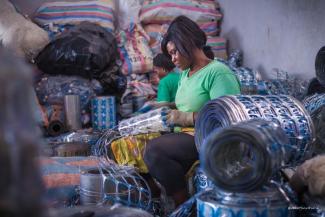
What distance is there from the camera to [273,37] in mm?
3457

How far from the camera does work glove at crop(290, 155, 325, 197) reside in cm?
127

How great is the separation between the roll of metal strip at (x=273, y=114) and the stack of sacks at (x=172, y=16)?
2428mm

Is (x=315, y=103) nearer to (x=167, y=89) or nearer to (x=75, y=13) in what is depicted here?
(x=167, y=89)

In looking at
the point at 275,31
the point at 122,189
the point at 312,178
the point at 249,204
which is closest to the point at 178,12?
the point at 275,31

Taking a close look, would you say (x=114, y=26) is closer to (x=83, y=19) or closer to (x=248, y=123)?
(x=83, y=19)

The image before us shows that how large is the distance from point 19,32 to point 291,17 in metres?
2.04

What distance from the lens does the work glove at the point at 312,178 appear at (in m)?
1.27

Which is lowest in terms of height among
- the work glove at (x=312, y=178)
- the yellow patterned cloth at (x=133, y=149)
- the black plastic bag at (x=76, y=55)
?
the yellow patterned cloth at (x=133, y=149)

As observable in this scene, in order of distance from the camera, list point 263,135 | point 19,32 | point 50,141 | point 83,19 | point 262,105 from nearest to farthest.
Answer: point 263,135 < point 262,105 < point 50,141 < point 19,32 < point 83,19

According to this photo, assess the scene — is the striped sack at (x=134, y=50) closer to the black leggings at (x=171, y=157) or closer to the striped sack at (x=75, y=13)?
the striped sack at (x=75, y=13)

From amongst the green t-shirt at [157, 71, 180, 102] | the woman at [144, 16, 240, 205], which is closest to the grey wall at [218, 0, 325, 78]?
the green t-shirt at [157, 71, 180, 102]

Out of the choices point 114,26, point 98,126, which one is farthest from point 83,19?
point 98,126

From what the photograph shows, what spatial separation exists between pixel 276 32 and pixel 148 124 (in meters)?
1.59

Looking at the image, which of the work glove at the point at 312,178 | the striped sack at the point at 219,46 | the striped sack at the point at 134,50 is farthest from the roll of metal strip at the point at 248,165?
the striped sack at the point at 219,46
